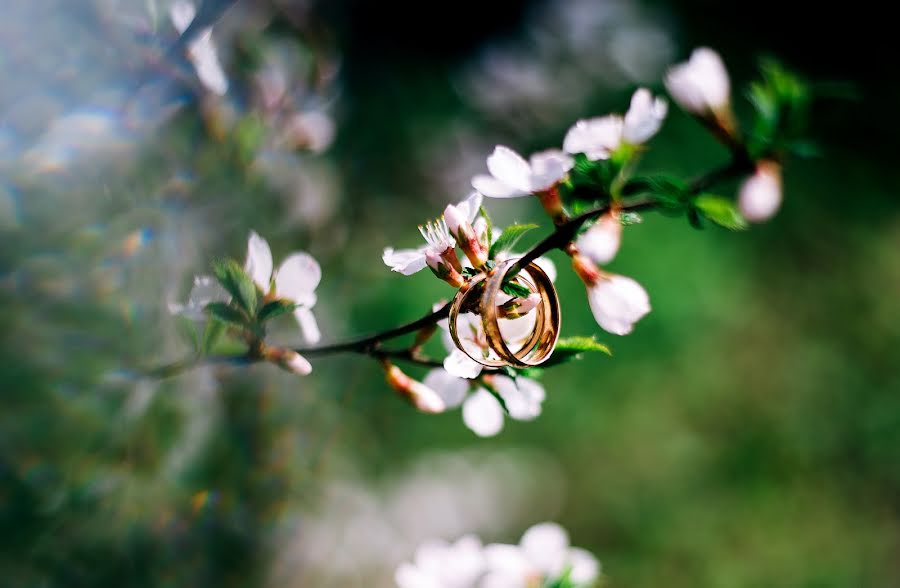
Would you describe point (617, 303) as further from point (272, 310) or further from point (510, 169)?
point (272, 310)

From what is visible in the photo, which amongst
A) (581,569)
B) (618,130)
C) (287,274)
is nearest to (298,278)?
(287,274)

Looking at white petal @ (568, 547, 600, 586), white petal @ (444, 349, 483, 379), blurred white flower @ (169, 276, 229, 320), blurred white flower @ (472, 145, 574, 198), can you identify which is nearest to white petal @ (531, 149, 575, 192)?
blurred white flower @ (472, 145, 574, 198)

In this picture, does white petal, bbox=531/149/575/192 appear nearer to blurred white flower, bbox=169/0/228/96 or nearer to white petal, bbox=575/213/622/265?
white petal, bbox=575/213/622/265

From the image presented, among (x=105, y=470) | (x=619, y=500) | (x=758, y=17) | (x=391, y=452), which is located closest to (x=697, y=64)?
(x=105, y=470)

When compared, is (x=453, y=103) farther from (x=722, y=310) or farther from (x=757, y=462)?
(x=757, y=462)

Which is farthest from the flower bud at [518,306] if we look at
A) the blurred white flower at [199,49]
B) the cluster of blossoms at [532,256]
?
the blurred white flower at [199,49]

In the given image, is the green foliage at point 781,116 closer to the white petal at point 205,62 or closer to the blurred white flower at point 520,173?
the blurred white flower at point 520,173
